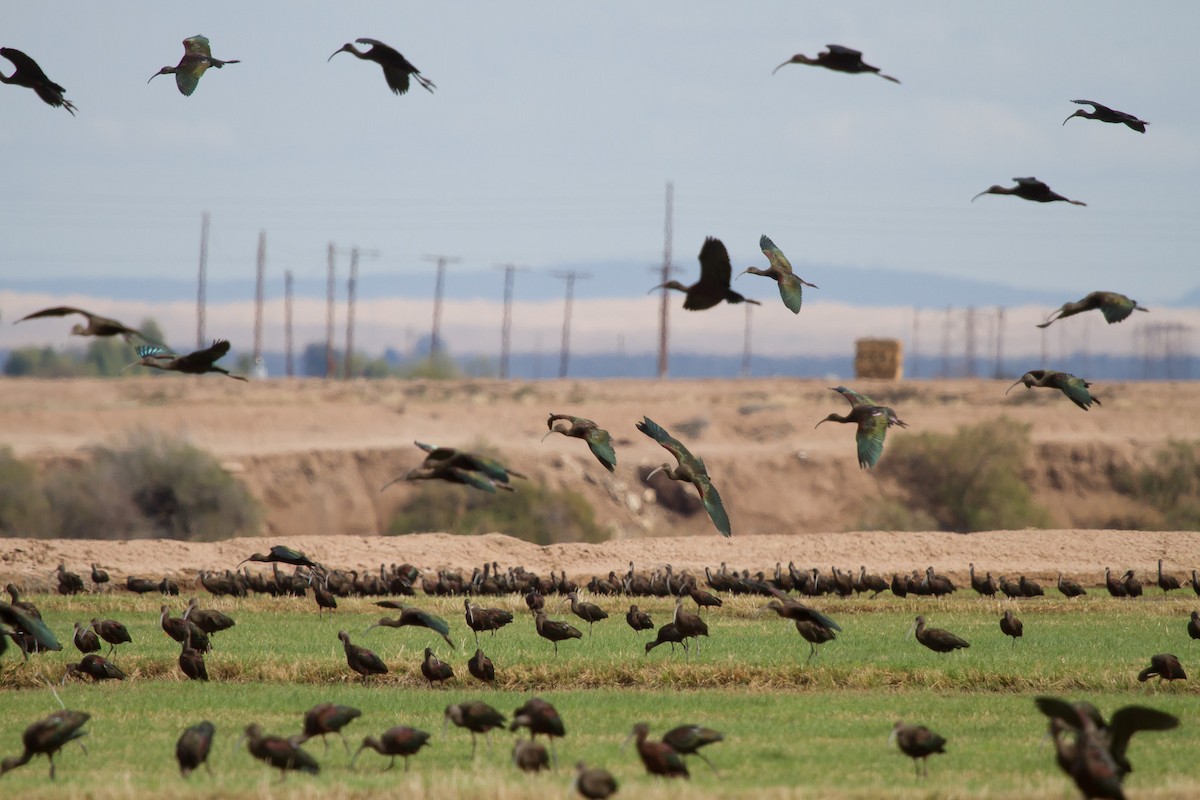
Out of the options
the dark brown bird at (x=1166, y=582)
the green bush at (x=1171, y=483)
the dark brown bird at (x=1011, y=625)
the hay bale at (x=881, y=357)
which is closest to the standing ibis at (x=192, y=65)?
the dark brown bird at (x=1011, y=625)

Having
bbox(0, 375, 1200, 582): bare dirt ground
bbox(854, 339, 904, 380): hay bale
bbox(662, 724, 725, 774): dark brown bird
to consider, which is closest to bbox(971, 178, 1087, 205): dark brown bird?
bbox(662, 724, 725, 774): dark brown bird

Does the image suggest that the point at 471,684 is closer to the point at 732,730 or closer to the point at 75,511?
the point at 732,730

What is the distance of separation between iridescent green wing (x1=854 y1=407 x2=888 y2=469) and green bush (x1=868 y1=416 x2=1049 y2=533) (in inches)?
1550

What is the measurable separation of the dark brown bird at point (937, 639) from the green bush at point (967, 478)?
3544 centimetres

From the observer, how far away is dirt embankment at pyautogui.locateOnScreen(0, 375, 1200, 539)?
5850cm

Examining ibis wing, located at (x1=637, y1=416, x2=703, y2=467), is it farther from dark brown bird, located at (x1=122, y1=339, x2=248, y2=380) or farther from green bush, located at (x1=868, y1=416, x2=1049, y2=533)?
green bush, located at (x1=868, y1=416, x2=1049, y2=533)

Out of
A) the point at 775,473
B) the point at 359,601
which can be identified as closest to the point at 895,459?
the point at 775,473

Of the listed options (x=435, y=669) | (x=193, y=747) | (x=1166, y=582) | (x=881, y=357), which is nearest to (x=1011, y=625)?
(x=435, y=669)

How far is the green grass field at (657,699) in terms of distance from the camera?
12406 mm

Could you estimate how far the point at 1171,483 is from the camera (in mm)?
58250

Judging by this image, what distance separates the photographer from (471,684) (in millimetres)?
18594

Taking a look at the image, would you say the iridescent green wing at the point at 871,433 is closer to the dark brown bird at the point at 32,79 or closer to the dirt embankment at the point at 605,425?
the dark brown bird at the point at 32,79

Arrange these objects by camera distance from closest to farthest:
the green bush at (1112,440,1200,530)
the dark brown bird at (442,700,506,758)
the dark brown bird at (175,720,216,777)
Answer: the dark brown bird at (175,720,216,777)
the dark brown bird at (442,700,506,758)
the green bush at (1112,440,1200,530)

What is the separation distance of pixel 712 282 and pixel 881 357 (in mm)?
78337
